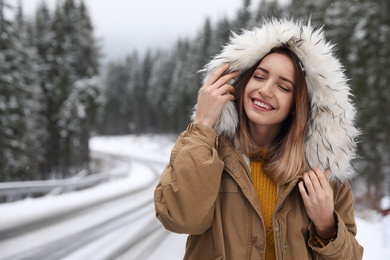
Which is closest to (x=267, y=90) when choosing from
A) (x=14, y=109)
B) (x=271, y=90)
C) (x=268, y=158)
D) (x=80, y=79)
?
(x=271, y=90)

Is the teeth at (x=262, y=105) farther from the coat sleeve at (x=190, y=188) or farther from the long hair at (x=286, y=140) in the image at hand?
the coat sleeve at (x=190, y=188)

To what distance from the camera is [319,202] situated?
6.28 ft

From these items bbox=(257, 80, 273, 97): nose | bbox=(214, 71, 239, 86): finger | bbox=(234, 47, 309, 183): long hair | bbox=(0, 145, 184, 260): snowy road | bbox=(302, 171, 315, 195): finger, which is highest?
bbox=(214, 71, 239, 86): finger

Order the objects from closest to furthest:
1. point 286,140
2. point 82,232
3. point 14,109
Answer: point 286,140
point 82,232
point 14,109

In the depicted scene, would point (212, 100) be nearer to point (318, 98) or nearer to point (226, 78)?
point (226, 78)

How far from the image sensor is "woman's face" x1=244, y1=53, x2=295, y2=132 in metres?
2.04

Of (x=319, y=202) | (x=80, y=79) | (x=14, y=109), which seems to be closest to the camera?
(x=319, y=202)

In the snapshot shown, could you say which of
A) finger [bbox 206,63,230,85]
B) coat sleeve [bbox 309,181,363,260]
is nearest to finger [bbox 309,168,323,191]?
coat sleeve [bbox 309,181,363,260]

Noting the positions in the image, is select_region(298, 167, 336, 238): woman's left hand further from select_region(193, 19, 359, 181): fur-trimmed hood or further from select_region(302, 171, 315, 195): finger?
select_region(193, 19, 359, 181): fur-trimmed hood

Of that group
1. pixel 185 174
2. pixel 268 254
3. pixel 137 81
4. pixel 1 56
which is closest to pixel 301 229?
pixel 268 254

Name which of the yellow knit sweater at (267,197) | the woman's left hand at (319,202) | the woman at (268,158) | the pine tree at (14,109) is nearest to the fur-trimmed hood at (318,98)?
the woman at (268,158)

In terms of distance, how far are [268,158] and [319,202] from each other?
0.39 meters

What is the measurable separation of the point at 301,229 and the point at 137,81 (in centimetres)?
6975

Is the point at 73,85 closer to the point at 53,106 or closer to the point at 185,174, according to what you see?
the point at 53,106
